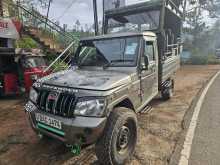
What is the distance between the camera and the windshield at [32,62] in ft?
31.6

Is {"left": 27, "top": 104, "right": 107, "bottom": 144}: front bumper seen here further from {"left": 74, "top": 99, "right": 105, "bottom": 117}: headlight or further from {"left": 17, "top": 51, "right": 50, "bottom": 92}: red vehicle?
{"left": 17, "top": 51, "right": 50, "bottom": 92}: red vehicle

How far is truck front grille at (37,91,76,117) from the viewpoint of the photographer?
3.51 metres

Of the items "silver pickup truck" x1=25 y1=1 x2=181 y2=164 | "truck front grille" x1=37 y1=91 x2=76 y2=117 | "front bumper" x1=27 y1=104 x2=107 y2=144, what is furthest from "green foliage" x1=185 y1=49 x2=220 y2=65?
"front bumper" x1=27 y1=104 x2=107 y2=144

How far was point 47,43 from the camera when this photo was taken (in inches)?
531

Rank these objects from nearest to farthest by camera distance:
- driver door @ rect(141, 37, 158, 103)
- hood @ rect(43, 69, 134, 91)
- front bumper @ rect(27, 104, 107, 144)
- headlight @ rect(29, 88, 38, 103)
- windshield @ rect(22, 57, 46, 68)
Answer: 1. front bumper @ rect(27, 104, 107, 144)
2. hood @ rect(43, 69, 134, 91)
3. headlight @ rect(29, 88, 38, 103)
4. driver door @ rect(141, 37, 158, 103)
5. windshield @ rect(22, 57, 46, 68)

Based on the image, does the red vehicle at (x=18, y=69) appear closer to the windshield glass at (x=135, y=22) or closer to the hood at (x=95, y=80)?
the windshield glass at (x=135, y=22)

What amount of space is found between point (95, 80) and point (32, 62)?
6600 millimetres

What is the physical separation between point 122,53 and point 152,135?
6.17 ft

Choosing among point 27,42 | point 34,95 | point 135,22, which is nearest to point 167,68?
point 135,22

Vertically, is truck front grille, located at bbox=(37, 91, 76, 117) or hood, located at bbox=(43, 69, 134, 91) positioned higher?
hood, located at bbox=(43, 69, 134, 91)

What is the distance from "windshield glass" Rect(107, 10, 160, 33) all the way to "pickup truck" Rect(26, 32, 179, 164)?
1537 mm

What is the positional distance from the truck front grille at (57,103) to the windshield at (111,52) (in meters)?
1.51

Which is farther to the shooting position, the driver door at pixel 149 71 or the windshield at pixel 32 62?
the windshield at pixel 32 62

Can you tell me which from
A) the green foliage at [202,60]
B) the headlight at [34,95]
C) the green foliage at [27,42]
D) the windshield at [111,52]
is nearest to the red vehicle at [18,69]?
the green foliage at [27,42]
